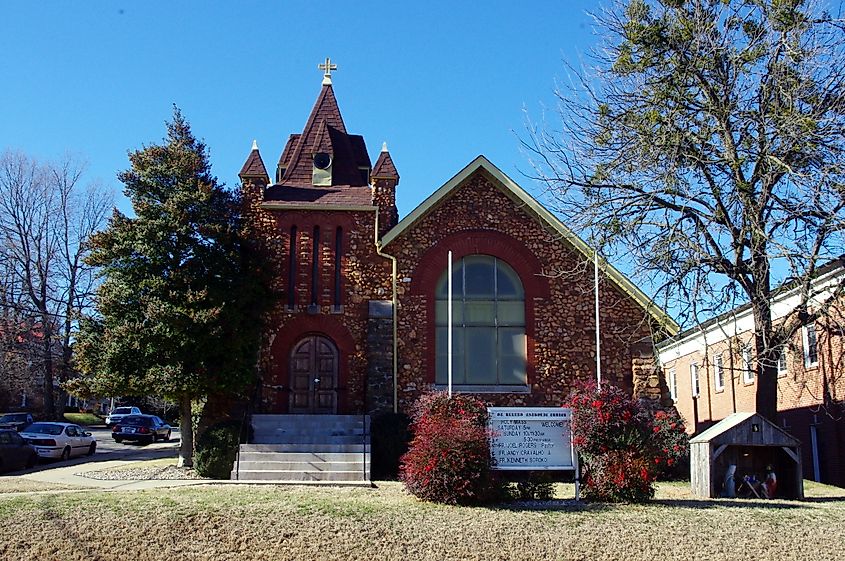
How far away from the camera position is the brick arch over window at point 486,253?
914 inches

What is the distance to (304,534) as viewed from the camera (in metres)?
12.4

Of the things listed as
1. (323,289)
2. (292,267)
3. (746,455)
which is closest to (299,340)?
(323,289)

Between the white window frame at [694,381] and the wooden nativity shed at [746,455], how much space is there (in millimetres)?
16666

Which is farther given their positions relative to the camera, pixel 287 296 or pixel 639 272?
pixel 287 296

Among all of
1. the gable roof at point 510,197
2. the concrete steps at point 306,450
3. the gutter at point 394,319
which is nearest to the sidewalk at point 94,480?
the concrete steps at point 306,450

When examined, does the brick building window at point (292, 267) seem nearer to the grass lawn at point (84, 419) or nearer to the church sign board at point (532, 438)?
the church sign board at point (532, 438)

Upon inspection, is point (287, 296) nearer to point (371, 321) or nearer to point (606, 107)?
point (371, 321)

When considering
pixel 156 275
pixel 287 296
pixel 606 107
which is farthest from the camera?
pixel 287 296

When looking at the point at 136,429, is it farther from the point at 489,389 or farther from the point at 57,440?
the point at 489,389

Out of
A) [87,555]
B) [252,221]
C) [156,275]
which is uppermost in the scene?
[252,221]

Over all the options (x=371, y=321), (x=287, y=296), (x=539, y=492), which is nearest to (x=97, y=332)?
(x=287, y=296)

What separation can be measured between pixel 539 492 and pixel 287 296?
10452 mm

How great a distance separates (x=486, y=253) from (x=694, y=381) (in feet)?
46.3

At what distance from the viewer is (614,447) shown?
14.9 m
